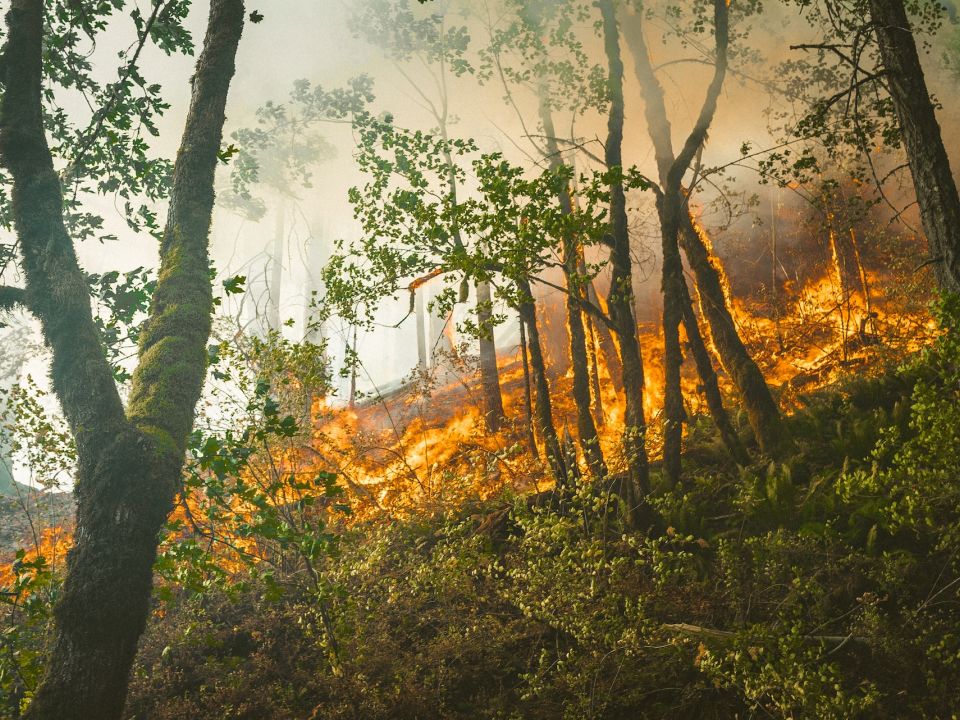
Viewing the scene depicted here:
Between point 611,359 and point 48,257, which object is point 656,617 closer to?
point 48,257

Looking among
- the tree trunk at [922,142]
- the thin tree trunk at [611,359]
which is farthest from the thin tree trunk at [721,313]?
the thin tree trunk at [611,359]

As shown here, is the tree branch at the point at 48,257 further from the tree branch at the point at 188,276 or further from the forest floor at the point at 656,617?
the forest floor at the point at 656,617

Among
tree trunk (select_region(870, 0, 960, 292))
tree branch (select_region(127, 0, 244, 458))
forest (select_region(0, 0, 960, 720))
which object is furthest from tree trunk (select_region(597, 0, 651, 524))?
tree branch (select_region(127, 0, 244, 458))

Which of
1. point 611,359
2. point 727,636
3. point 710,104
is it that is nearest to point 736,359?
point 710,104

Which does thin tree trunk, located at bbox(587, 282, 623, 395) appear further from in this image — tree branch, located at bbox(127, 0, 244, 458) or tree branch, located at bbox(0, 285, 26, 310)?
tree branch, located at bbox(0, 285, 26, 310)

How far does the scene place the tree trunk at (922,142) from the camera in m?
4.17

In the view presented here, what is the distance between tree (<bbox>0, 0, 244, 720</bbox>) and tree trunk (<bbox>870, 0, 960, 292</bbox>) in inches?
227

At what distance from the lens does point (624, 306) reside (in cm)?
805

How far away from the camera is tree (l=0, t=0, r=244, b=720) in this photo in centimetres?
331

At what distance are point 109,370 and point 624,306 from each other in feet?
21.2

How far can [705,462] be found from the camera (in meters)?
9.55

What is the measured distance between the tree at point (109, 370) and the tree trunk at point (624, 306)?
5144mm

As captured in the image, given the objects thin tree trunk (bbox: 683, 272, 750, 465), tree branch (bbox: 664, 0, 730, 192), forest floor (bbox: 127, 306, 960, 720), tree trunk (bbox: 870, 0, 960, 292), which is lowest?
forest floor (bbox: 127, 306, 960, 720)

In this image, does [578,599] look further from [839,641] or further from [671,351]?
[671,351]
